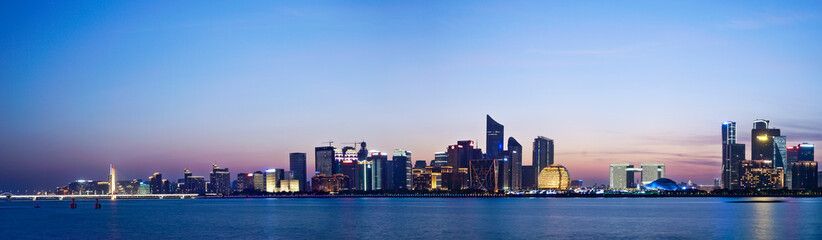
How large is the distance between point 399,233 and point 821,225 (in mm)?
57513

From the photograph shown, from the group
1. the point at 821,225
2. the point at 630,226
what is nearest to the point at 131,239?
the point at 630,226

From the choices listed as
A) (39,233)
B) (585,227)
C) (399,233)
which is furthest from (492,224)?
(39,233)

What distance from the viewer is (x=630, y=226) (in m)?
106

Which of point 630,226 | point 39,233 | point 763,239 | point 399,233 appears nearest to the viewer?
point 763,239

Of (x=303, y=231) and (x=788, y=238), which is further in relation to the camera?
(x=303, y=231)

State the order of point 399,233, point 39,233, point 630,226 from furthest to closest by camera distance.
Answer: point 630,226, point 39,233, point 399,233

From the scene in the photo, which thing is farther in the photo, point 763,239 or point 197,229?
point 197,229

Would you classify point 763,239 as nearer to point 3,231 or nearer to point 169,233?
point 169,233

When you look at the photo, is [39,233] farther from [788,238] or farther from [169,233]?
[788,238]

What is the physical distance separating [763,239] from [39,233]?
8788 cm

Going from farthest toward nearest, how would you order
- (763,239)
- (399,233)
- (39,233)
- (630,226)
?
(630,226) → (39,233) → (399,233) → (763,239)

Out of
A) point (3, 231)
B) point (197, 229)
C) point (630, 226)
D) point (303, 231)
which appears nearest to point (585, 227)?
point (630, 226)

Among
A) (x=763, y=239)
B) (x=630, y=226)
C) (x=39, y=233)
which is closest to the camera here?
(x=763, y=239)

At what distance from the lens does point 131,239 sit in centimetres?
8694
